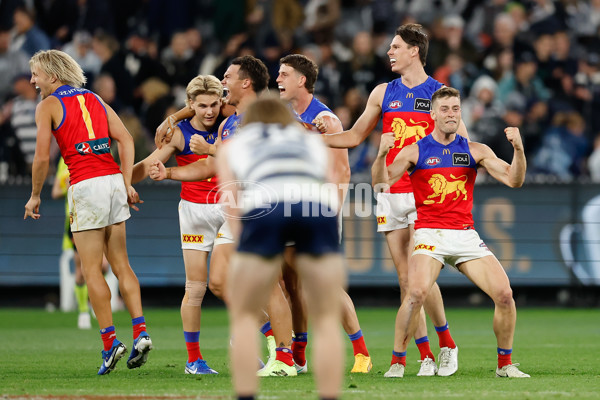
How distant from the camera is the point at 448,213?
8953mm

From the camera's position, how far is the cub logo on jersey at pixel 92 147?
31.0 ft

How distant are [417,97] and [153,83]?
9.96 m

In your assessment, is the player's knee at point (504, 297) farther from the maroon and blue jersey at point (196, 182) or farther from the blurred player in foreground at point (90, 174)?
the blurred player in foreground at point (90, 174)

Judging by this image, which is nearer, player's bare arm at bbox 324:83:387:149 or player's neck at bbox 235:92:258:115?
player's bare arm at bbox 324:83:387:149

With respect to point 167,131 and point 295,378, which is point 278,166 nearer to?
point 295,378

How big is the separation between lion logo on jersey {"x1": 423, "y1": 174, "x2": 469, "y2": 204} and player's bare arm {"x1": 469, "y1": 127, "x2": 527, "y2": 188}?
233 mm

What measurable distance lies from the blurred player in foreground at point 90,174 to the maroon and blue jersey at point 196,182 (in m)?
0.50

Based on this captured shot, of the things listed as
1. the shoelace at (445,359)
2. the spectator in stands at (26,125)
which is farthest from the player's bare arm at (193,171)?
the spectator in stands at (26,125)

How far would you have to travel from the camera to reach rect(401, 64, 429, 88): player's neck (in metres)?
9.88

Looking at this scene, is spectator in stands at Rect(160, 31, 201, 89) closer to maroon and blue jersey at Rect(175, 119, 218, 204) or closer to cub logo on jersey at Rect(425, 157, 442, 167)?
maroon and blue jersey at Rect(175, 119, 218, 204)

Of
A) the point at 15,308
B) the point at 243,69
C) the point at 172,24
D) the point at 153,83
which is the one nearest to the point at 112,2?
the point at 172,24

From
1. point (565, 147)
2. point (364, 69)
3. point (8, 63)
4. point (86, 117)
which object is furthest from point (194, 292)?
point (8, 63)

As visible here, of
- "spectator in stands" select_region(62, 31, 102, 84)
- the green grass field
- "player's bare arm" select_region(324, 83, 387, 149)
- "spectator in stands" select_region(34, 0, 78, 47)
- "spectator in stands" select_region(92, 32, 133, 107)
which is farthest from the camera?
"spectator in stands" select_region(34, 0, 78, 47)

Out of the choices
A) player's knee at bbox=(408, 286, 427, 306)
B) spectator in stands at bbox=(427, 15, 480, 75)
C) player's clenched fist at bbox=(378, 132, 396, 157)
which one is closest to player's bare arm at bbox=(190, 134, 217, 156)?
player's clenched fist at bbox=(378, 132, 396, 157)
